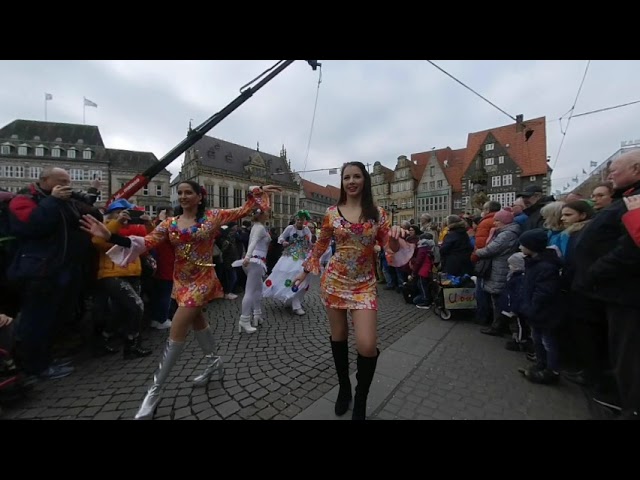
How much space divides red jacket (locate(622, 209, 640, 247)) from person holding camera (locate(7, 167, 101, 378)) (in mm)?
4855

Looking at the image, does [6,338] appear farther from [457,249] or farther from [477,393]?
[457,249]

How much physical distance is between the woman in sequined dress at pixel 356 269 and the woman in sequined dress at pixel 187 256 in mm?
885

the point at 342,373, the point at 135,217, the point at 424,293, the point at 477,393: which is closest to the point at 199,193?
the point at 135,217

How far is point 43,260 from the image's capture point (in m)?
2.54

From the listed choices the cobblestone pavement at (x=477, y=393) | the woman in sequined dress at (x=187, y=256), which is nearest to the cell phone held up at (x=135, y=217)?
the woman in sequined dress at (x=187, y=256)

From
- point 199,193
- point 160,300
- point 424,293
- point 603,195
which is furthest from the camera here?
point 424,293

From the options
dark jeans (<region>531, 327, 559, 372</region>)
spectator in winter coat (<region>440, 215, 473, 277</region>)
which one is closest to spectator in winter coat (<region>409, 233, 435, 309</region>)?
spectator in winter coat (<region>440, 215, 473, 277</region>)

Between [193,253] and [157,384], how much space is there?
1.13 metres
